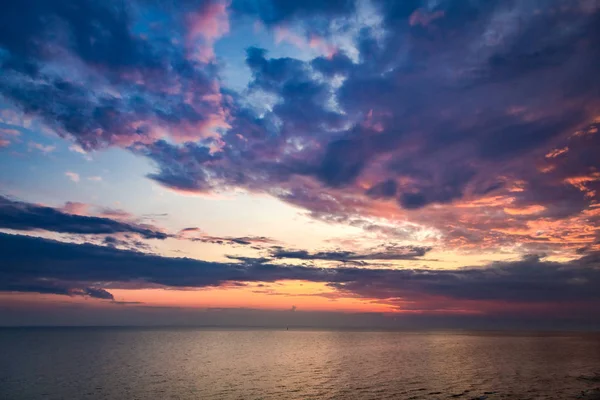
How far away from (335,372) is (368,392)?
30.4 metres

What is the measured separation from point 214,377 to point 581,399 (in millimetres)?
68789

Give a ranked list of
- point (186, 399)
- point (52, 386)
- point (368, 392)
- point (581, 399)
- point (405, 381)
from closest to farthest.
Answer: point (581, 399) → point (186, 399) → point (368, 392) → point (52, 386) → point (405, 381)

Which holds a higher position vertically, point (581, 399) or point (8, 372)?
point (581, 399)

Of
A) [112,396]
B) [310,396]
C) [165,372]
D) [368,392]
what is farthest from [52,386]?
[368,392]

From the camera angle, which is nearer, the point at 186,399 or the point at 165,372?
the point at 186,399

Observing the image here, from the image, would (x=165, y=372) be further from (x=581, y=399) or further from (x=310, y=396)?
(x=581, y=399)

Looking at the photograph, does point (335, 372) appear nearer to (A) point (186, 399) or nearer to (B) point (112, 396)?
(A) point (186, 399)

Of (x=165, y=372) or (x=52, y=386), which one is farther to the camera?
(x=165, y=372)

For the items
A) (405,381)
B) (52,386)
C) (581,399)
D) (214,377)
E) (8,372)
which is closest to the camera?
(581,399)

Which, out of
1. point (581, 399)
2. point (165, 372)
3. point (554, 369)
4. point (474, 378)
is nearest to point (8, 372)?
point (165, 372)

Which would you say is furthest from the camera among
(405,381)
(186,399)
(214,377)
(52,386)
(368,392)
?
(214,377)

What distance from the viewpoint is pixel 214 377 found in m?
90.1

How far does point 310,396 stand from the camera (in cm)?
6969

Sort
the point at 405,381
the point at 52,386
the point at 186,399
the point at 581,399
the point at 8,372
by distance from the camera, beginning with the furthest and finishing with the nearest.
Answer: the point at 8,372 < the point at 405,381 < the point at 52,386 < the point at 186,399 < the point at 581,399
